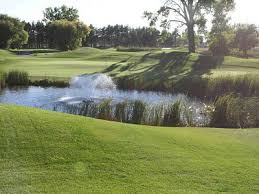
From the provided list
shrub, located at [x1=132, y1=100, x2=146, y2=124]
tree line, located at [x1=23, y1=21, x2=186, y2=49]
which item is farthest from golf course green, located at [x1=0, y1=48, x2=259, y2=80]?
tree line, located at [x1=23, y1=21, x2=186, y2=49]

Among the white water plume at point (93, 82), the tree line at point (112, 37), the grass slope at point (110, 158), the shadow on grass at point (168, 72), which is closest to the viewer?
the grass slope at point (110, 158)

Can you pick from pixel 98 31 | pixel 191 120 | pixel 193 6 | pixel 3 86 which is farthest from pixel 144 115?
pixel 98 31

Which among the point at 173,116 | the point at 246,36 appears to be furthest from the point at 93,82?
the point at 246,36

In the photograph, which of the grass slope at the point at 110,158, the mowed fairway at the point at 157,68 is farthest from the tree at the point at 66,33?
the grass slope at the point at 110,158

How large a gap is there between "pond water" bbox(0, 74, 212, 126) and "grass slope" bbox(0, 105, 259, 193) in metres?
8.37

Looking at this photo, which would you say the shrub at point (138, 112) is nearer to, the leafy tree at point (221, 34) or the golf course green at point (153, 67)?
the golf course green at point (153, 67)

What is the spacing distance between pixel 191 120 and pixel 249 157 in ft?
22.2

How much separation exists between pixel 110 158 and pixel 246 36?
209ft

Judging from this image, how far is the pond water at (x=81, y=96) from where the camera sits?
20875mm

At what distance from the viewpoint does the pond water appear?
2088 cm

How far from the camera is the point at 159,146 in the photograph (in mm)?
9383

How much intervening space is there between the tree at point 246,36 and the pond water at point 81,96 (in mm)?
43177

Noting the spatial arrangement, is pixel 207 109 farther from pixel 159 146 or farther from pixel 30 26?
pixel 30 26

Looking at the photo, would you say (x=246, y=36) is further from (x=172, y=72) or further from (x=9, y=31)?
(x=172, y=72)
